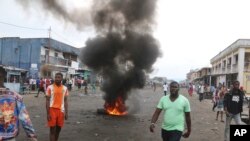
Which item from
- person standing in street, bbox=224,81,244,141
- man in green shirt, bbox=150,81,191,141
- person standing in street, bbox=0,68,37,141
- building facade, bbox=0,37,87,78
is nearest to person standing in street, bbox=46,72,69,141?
man in green shirt, bbox=150,81,191,141

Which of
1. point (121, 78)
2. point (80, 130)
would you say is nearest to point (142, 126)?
point (80, 130)

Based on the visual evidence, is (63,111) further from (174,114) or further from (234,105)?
(234,105)

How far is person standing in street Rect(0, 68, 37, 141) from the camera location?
156 inches

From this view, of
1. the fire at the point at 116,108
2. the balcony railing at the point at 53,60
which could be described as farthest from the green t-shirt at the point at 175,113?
the balcony railing at the point at 53,60

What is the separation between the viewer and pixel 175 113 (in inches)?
233

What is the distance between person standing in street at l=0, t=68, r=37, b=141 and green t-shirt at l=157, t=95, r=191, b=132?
8.14ft

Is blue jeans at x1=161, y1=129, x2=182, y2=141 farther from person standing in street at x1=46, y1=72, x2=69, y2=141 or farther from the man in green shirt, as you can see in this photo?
person standing in street at x1=46, y1=72, x2=69, y2=141

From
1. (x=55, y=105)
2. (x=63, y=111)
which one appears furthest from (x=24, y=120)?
(x=63, y=111)

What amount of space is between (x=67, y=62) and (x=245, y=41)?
77.8 ft

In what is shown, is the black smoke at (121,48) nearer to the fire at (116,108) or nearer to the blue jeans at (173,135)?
the fire at (116,108)

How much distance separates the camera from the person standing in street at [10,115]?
395cm

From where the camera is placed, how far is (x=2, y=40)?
42688 millimetres

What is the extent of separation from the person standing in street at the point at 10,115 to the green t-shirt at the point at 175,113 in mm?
2481

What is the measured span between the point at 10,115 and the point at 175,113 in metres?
2.80
